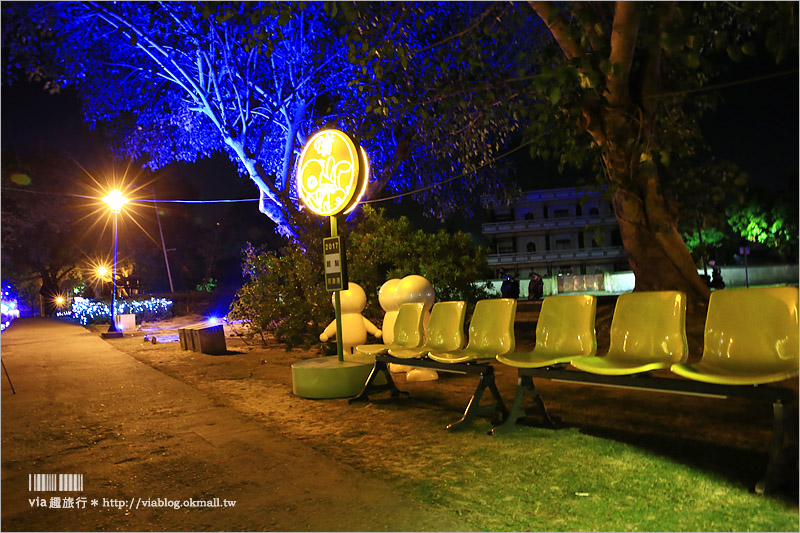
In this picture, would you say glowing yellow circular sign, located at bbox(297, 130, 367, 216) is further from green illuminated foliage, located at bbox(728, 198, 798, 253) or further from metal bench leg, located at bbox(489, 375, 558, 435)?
green illuminated foliage, located at bbox(728, 198, 798, 253)

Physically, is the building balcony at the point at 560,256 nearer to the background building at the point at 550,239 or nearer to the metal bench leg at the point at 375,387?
the background building at the point at 550,239

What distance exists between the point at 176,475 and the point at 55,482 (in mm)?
861

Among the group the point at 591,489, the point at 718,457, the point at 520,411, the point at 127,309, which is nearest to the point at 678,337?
the point at 718,457

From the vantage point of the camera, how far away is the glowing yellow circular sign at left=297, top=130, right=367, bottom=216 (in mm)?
7742

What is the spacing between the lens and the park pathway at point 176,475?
345 centimetres

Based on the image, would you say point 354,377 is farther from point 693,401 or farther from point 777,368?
point 777,368

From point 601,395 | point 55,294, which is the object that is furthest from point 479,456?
point 55,294

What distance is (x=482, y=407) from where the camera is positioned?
5527 millimetres

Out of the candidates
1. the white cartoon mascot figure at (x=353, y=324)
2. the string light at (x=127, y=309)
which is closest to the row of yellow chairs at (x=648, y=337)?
the white cartoon mascot figure at (x=353, y=324)

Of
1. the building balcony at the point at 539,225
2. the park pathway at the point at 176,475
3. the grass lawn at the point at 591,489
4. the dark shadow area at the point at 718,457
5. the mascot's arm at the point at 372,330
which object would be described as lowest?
the dark shadow area at the point at 718,457

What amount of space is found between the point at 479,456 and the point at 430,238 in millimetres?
7184

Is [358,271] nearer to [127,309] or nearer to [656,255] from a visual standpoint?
[656,255]

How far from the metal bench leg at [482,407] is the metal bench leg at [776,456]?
7.65 feet

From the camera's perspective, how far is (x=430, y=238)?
1140 centimetres
